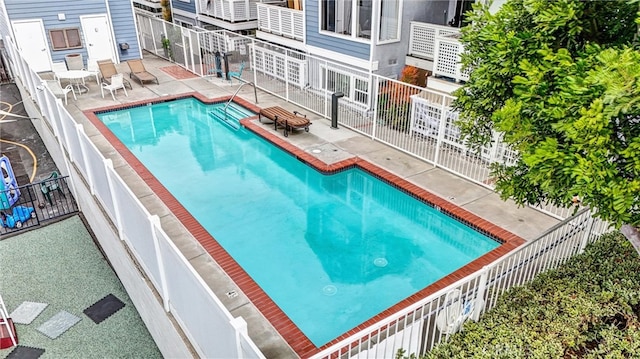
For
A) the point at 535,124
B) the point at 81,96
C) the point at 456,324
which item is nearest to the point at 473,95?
the point at 535,124

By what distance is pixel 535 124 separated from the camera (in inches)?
143

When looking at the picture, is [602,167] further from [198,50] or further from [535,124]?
[198,50]

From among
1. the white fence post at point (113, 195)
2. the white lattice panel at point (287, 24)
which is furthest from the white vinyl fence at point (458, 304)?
the white lattice panel at point (287, 24)

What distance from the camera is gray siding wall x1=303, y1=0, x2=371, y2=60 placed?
13297 millimetres

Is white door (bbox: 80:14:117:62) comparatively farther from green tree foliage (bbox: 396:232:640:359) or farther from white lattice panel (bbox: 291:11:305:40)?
green tree foliage (bbox: 396:232:640:359)

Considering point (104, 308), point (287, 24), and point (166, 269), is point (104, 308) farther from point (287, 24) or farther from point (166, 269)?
point (287, 24)

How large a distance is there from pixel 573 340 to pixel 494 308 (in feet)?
2.74

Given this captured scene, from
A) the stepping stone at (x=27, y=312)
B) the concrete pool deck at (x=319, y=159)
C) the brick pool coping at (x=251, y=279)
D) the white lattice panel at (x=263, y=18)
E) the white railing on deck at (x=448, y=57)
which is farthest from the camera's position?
the white lattice panel at (x=263, y=18)

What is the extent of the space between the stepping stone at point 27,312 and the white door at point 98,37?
1193cm

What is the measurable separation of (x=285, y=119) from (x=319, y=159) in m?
1.95

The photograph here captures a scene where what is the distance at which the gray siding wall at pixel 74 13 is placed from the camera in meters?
15.7

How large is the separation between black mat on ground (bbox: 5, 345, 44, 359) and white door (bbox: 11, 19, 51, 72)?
11.9m

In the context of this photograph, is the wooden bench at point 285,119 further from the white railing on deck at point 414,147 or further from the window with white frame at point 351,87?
the window with white frame at point 351,87

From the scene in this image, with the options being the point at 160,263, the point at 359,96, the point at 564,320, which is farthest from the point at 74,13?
the point at 564,320
